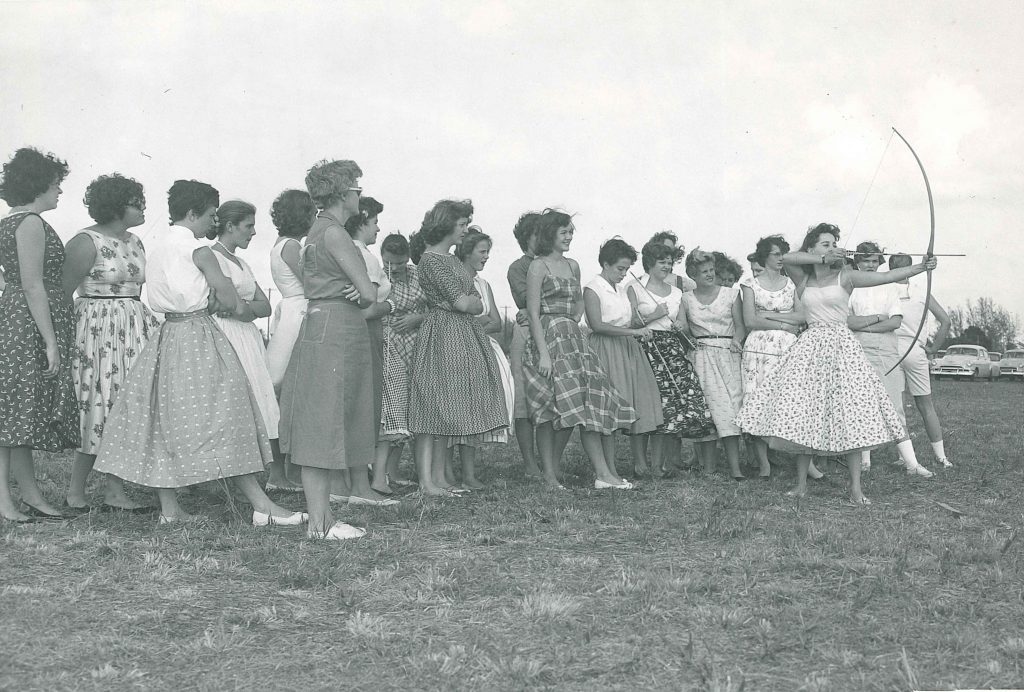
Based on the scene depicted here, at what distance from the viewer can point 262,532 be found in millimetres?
4930

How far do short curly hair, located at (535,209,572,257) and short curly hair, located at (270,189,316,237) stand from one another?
151 cm

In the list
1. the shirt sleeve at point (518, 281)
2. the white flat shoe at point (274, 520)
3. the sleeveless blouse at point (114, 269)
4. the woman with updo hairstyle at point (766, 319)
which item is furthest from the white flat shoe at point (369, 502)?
the woman with updo hairstyle at point (766, 319)

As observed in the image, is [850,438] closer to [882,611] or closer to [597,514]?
[597,514]

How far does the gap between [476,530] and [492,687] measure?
2180 millimetres

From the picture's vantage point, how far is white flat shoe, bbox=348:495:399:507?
596 centimetres

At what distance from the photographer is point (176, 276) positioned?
16.8ft

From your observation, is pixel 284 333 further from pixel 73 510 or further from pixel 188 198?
pixel 73 510

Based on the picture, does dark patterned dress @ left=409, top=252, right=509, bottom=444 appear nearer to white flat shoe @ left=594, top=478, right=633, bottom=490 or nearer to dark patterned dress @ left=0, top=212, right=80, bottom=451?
white flat shoe @ left=594, top=478, right=633, bottom=490

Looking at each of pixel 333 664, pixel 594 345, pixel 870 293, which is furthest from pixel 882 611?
pixel 870 293

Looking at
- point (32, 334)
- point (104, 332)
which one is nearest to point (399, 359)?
point (104, 332)

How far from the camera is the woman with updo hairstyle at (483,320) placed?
22.6 ft

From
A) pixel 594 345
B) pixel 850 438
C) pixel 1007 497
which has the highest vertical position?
pixel 594 345

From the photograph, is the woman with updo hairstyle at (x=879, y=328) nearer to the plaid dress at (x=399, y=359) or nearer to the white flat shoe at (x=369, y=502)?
the plaid dress at (x=399, y=359)

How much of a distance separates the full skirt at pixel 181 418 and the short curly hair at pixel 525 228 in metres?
2.69
